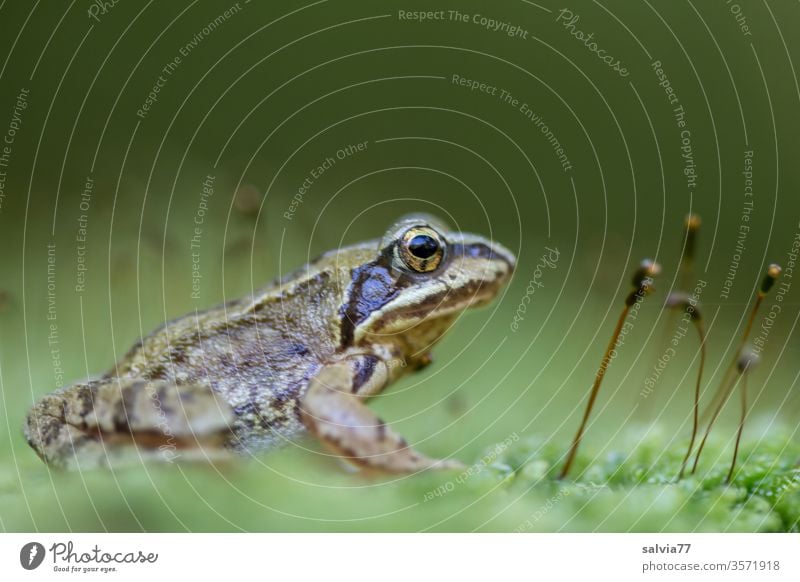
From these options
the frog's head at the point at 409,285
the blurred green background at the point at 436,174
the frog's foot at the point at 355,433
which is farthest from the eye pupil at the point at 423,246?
the blurred green background at the point at 436,174

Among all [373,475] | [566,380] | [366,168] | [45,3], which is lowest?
[373,475]

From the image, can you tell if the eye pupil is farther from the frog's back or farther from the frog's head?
the frog's back

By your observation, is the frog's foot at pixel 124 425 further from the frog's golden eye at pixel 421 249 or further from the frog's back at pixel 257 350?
the frog's golden eye at pixel 421 249

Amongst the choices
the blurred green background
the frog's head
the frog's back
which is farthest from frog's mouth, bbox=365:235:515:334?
the blurred green background

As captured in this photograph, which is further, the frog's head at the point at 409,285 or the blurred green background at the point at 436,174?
the blurred green background at the point at 436,174

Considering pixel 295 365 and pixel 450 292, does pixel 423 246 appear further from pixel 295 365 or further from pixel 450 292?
pixel 295 365

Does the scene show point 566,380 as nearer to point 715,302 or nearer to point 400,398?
point 400,398

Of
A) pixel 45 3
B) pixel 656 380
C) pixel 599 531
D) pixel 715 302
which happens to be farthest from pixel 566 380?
pixel 45 3
